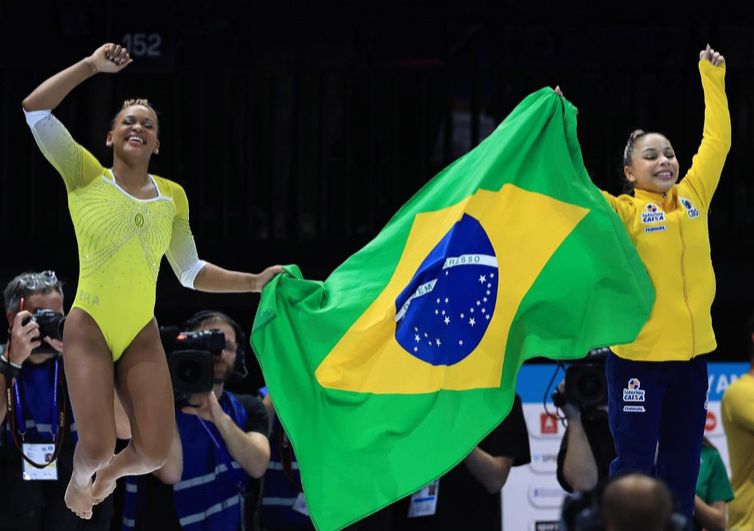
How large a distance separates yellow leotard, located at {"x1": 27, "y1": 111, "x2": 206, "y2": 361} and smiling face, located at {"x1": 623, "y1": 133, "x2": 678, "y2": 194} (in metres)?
1.98

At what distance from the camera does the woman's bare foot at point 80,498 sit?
6.24 m

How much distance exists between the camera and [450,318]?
632 cm

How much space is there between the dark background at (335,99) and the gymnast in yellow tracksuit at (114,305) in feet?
9.26

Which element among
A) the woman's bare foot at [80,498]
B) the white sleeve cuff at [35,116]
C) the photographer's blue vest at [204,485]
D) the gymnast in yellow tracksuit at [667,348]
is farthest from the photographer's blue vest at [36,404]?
the gymnast in yellow tracksuit at [667,348]

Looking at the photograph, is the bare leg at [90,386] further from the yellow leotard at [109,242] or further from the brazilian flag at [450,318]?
the brazilian flag at [450,318]

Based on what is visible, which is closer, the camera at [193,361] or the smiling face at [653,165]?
the smiling face at [653,165]

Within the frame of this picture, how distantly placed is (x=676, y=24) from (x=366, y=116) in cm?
198

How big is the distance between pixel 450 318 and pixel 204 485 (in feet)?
5.09

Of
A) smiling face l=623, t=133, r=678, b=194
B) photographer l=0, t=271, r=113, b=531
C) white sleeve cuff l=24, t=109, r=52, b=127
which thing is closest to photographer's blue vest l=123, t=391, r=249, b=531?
photographer l=0, t=271, r=113, b=531

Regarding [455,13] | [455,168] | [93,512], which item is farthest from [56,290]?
[455,13]

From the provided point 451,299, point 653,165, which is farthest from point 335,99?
point 653,165

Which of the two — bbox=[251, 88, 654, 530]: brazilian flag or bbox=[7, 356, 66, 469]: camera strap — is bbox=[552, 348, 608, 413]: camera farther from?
bbox=[7, 356, 66, 469]: camera strap

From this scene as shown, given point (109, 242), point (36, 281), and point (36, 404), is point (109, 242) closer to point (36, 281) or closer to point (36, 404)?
point (36, 281)

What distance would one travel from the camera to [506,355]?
6238 mm
